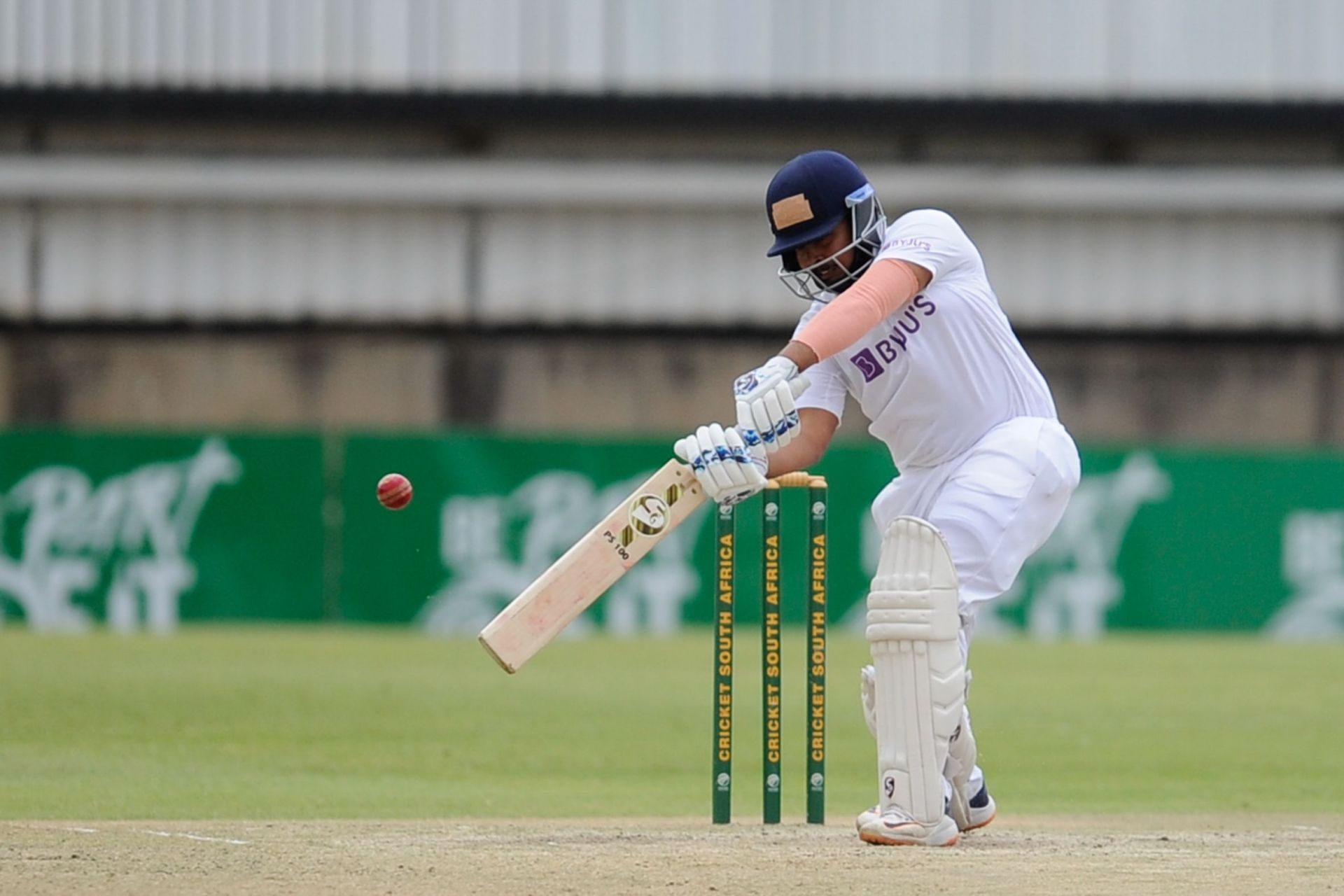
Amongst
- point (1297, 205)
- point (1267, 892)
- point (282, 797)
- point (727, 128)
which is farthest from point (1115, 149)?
point (1267, 892)

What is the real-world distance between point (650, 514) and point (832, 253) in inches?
31.6

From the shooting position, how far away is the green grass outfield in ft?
24.2

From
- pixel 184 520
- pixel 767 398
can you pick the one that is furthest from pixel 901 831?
pixel 184 520

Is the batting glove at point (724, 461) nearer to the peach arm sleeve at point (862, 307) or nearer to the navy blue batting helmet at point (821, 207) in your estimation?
the peach arm sleeve at point (862, 307)

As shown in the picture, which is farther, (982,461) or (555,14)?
(555,14)

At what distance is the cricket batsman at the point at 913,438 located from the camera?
5.21m

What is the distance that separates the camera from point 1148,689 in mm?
11977

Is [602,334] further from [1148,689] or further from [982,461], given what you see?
[982,461]

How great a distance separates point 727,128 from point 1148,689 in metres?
6.74

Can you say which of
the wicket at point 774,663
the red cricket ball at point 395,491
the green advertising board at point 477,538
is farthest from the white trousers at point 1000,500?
the green advertising board at point 477,538

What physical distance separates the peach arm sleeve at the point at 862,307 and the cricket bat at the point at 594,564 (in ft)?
1.64

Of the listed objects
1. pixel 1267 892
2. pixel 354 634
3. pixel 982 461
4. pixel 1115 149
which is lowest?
pixel 354 634

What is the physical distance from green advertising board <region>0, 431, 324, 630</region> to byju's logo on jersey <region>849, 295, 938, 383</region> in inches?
406

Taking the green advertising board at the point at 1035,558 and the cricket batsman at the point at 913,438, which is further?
the green advertising board at the point at 1035,558
